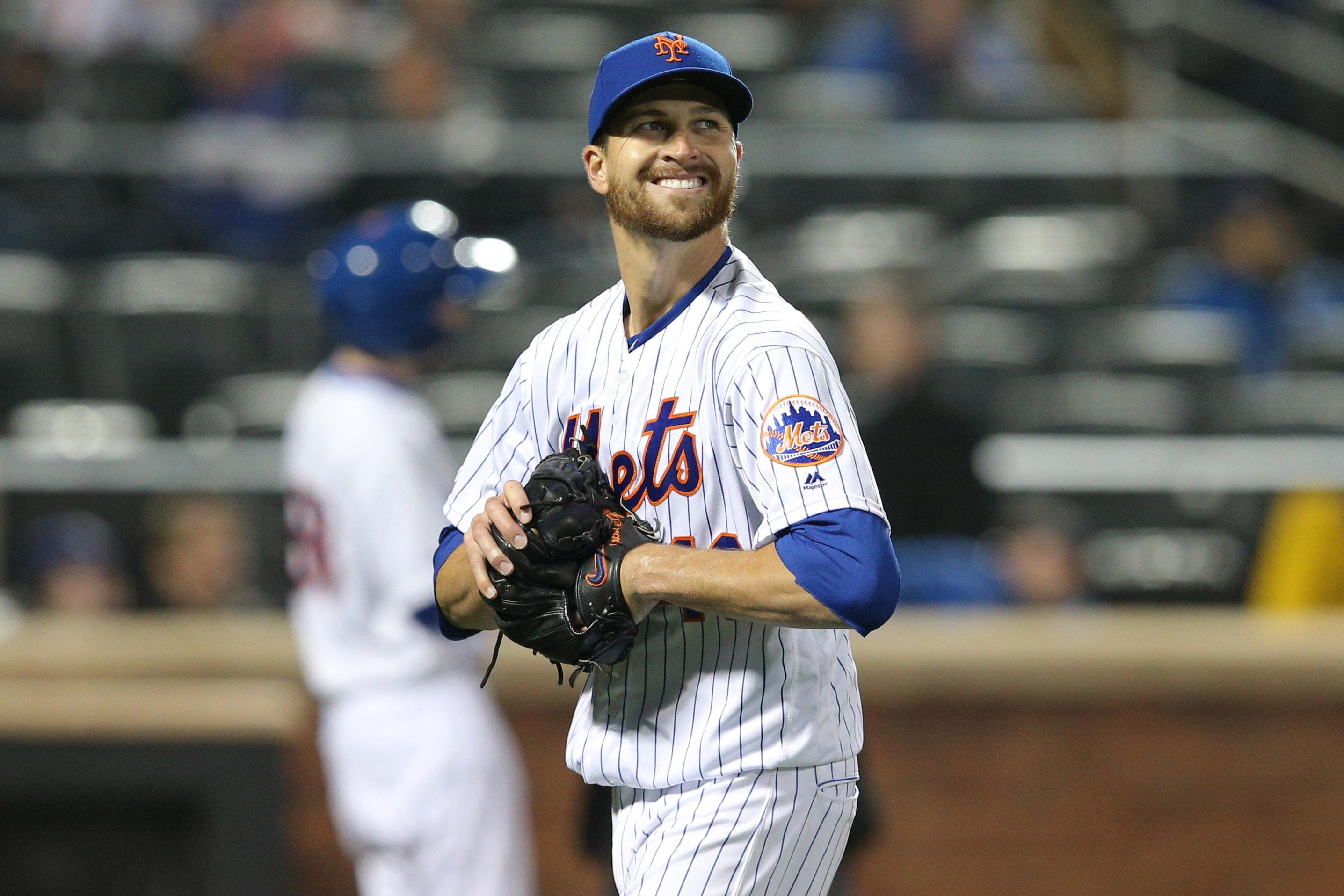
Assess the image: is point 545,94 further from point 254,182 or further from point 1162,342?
point 1162,342

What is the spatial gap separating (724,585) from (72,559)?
424cm

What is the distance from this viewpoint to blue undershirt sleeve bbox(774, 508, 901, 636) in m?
1.98

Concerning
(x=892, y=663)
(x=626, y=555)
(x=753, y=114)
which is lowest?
(x=892, y=663)

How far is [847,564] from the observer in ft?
6.52

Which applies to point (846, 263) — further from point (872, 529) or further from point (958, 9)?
point (872, 529)

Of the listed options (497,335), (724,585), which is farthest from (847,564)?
(497,335)


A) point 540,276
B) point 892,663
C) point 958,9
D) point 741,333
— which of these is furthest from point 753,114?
point 741,333

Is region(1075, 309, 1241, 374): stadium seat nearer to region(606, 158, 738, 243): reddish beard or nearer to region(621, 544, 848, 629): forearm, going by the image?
region(606, 158, 738, 243): reddish beard

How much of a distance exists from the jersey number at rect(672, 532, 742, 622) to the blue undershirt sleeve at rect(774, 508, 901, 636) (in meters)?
0.20

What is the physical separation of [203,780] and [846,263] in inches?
169

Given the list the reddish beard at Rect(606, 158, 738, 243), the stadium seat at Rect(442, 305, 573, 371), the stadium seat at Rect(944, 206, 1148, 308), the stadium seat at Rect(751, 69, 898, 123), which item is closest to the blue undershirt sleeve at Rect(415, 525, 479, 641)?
the reddish beard at Rect(606, 158, 738, 243)

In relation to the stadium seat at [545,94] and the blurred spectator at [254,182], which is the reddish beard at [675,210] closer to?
the blurred spectator at [254,182]

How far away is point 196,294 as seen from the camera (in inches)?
297

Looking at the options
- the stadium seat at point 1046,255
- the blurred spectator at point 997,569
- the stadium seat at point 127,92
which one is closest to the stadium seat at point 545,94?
the stadium seat at point 127,92
